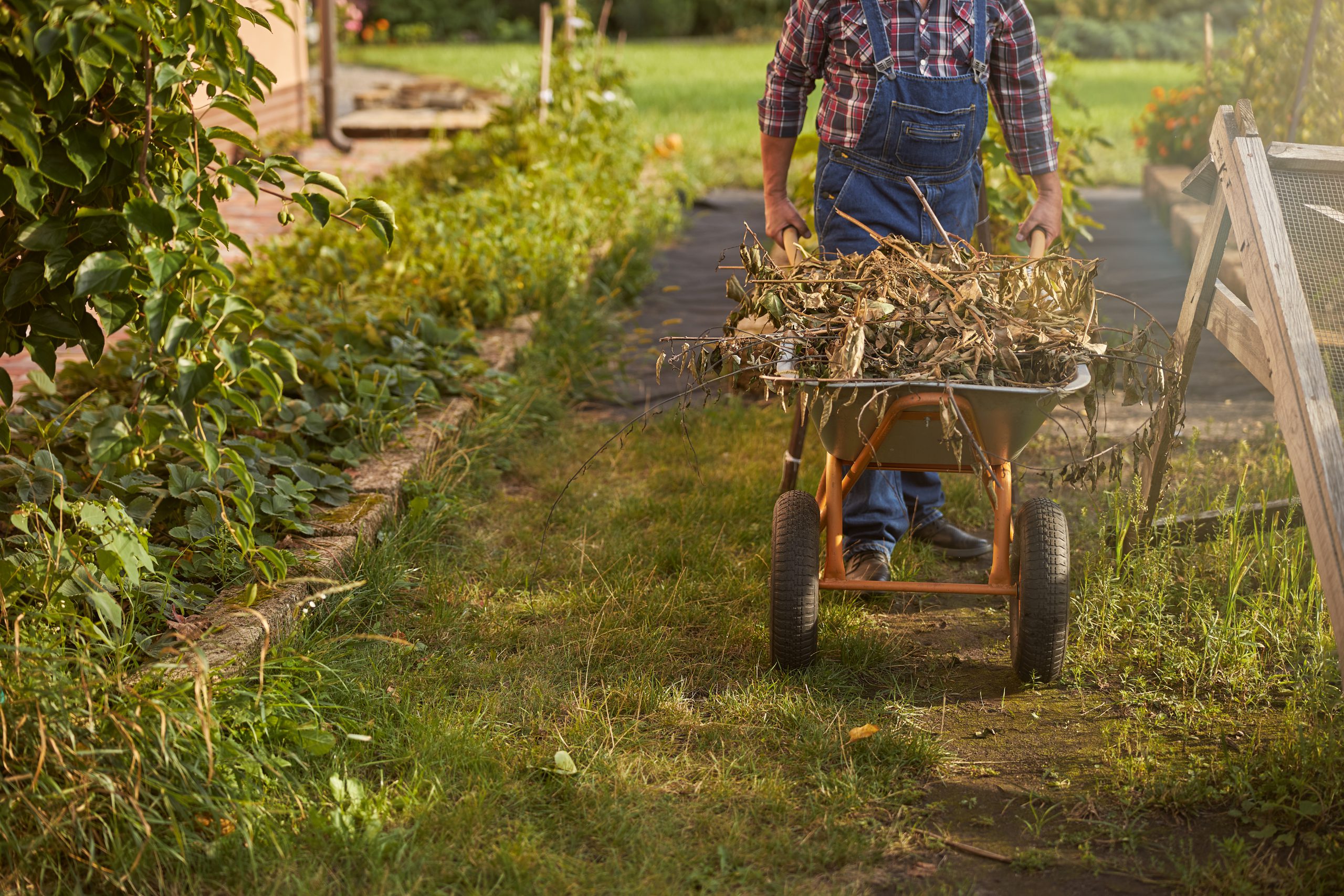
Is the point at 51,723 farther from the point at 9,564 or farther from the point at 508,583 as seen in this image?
the point at 508,583

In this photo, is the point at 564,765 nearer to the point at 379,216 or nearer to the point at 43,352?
the point at 379,216

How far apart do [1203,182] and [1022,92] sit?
1.90 ft

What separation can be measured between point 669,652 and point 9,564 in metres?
1.55

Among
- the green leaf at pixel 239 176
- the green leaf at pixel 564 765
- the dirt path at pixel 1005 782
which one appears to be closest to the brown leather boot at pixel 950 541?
the dirt path at pixel 1005 782

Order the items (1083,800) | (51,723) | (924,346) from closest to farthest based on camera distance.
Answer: (51,723) → (1083,800) → (924,346)

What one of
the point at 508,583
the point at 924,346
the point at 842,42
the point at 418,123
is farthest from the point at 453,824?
the point at 418,123

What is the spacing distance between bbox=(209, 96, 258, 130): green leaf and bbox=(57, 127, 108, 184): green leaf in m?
0.24

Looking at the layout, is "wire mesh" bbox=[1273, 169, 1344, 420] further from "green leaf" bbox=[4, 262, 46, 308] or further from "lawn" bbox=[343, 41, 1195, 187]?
"lawn" bbox=[343, 41, 1195, 187]

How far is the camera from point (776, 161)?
137 inches

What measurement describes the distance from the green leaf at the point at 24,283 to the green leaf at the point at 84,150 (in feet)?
0.78

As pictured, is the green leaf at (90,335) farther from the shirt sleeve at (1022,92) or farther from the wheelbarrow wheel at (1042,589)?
the shirt sleeve at (1022,92)

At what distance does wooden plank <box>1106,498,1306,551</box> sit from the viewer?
3.31 meters

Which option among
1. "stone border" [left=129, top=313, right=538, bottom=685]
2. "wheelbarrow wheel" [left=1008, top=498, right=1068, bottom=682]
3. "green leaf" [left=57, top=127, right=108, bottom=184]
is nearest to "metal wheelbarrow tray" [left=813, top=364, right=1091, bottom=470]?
"wheelbarrow wheel" [left=1008, top=498, right=1068, bottom=682]

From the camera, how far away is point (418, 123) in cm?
1080
